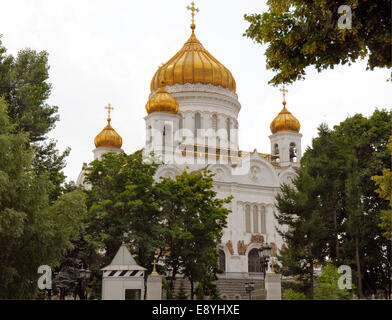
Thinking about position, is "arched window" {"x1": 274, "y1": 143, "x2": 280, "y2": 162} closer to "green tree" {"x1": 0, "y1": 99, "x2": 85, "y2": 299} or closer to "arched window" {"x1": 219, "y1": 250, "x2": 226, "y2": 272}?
"arched window" {"x1": 219, "y1": 250, "x2": 226, "y2": 272}

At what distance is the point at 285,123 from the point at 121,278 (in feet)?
99.8

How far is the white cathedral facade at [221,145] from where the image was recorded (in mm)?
38781

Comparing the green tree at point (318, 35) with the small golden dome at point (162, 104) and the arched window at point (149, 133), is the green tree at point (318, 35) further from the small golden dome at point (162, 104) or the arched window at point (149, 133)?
the arched window at point (149, 133)

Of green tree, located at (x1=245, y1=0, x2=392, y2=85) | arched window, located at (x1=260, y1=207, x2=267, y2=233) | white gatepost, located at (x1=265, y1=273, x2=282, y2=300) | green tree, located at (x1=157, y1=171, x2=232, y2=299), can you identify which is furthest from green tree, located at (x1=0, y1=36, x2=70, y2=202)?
arched window, located at (x1=260, y1=207, x2=267, y2=233)

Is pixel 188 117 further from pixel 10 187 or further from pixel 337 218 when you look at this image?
pixel 10 187

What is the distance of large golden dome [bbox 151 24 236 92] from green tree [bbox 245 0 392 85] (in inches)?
1416

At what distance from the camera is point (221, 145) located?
44.7 meters

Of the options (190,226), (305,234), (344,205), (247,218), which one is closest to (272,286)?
(305,234)

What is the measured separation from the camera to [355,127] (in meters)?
27.8

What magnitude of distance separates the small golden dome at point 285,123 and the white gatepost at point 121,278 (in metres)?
29.3

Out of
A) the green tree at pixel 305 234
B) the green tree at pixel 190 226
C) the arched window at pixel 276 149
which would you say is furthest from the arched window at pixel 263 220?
the green tree at pixel 305 234
